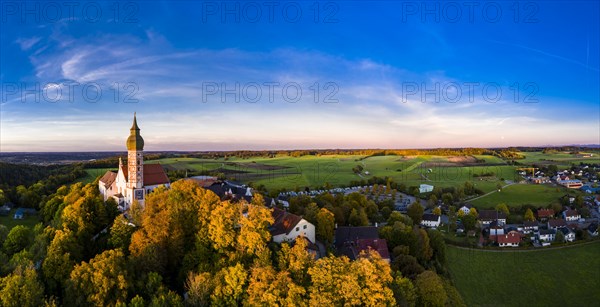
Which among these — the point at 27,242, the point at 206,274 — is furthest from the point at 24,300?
the point at 27,242

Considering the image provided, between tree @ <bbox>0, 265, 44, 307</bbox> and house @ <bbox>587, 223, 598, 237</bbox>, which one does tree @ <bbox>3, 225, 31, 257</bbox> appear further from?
house @ <bbox>587, 223, 598, 237</bbox>

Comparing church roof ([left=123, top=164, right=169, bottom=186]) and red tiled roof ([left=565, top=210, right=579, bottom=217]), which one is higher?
church roof ([left=123, top=164, right=169, bottom=186])

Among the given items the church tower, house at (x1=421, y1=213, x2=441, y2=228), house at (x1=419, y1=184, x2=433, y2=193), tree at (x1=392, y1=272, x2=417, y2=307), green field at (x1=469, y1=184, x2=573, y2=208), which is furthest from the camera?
house at (x1=419, y1=184, x2=433, y2=193)

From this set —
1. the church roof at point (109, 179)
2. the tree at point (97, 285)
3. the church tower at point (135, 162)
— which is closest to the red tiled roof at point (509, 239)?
the church tower at point (135, 162)

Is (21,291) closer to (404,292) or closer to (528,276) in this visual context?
(404,292)

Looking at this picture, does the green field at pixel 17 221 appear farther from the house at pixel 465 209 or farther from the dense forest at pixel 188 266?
the house at pixel 465 209

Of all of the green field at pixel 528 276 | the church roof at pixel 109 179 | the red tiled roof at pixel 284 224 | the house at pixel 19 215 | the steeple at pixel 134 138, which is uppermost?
the steeple at pixel 134 138

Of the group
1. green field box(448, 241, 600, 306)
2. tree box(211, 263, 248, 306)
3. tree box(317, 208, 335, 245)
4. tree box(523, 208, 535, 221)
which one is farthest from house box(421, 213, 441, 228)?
tree box(211, 263, 248, 306)
